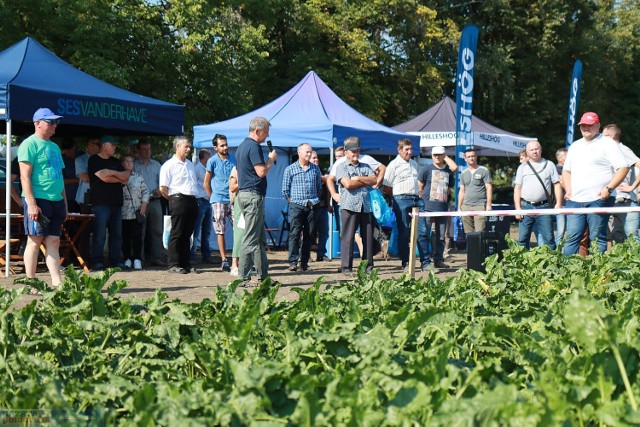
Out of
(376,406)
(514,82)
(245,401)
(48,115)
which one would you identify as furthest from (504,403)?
(514,82)

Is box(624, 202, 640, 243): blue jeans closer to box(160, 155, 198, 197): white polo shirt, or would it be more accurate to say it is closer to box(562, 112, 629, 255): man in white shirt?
box(562, 112, 629, 255): man in white shirt

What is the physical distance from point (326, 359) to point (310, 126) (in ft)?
39.4

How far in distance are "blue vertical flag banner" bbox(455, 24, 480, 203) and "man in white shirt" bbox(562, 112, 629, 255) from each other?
4.85 meters

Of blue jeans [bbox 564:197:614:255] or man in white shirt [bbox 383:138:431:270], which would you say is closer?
blue jeans [bbox 564:197:614:255]

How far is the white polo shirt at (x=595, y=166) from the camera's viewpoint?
9.99m

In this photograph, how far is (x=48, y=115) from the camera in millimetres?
8586

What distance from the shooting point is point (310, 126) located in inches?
583

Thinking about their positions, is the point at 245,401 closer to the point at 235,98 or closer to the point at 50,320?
the point at 50,320

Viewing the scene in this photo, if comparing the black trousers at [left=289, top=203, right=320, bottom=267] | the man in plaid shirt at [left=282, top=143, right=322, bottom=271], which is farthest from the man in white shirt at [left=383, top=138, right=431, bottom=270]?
the black trousers at [left=289, top=203, right=320, bottom=267]

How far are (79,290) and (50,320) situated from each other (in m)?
0.36

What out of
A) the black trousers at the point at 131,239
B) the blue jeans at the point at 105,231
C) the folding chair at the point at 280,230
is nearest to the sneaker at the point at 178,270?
the blue jeans at the point at 105,231

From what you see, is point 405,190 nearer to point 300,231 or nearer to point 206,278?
point 300,231

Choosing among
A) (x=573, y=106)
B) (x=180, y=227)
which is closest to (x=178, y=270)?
(x=180, y=227)

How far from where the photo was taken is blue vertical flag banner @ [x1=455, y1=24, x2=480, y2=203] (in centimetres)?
1538
